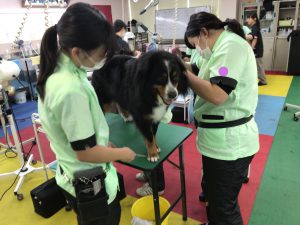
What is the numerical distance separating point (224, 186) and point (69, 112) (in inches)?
40.1

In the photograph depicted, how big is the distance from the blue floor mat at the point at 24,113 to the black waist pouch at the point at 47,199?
233 centimetres

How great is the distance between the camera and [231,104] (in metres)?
1.32

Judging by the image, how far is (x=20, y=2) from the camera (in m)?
6.39

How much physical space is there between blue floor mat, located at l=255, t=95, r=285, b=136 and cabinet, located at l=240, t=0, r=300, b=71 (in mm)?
2677

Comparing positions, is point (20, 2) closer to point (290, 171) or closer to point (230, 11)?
point (230, 11)

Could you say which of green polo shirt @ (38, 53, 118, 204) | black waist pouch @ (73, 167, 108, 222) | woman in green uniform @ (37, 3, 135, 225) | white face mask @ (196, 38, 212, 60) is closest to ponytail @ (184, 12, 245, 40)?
white face mask @ (196, 38, 212, 60)

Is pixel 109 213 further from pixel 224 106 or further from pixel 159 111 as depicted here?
pixel 224 106

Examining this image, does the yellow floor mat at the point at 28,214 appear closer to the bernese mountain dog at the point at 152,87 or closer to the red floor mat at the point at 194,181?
the red floor mat at the point at 194,181

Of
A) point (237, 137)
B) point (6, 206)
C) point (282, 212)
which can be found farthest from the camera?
point (6, 206)

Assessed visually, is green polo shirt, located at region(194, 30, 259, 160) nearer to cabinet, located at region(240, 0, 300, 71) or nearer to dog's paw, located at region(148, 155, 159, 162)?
dog's paw, located at region(148, 155, 159, 162)

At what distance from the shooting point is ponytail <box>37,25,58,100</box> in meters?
0.89

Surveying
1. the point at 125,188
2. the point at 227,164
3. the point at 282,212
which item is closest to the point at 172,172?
the point at 125,188

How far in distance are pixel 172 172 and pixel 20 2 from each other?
618 centimetres

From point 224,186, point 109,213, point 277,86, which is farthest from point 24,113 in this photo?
point 277,86
